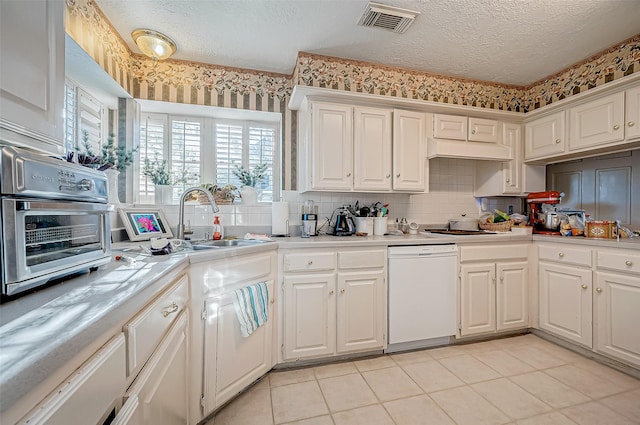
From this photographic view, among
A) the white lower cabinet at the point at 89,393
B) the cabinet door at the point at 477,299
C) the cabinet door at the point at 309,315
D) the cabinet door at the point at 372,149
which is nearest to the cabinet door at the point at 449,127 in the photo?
the cabinet door at the point at 372,149

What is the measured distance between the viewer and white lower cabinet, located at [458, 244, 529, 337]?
93.3 inches

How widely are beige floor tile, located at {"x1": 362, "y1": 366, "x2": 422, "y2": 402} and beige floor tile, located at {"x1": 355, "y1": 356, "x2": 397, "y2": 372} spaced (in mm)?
42

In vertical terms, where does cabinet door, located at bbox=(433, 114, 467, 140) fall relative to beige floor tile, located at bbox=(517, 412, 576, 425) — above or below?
above

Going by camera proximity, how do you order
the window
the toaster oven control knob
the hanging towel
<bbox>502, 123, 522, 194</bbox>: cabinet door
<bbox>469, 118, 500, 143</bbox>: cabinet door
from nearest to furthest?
Answer: the toaster oven control knob → the hanging towel → the window → <bbox>469, 118, 500, 143</bbox>: cabinet door → <bbox>502, 123, 522, 194</bbox>: cabinet door

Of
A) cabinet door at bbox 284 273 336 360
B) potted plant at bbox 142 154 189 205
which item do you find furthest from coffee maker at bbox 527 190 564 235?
potted plant at bbox 142 154 189 205

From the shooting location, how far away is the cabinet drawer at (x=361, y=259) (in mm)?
2074

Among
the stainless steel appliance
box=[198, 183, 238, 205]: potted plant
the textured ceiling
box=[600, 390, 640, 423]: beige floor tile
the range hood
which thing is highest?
the textured ceiling

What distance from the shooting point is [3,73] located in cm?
68

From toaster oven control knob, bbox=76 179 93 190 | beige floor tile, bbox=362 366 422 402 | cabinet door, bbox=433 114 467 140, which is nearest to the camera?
toaster oven control knob, bbox=76 179 93 190

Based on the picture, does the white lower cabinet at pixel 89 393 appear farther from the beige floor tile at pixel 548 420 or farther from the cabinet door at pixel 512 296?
the cabinet door at pixel 512 296

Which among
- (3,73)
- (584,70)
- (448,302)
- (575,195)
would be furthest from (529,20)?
(3,73)

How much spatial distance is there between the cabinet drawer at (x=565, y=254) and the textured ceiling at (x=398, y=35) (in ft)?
5.50

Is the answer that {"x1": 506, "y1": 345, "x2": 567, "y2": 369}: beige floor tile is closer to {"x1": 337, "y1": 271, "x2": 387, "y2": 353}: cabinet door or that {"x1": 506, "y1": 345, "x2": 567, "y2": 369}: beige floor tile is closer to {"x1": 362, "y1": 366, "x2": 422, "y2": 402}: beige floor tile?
{"x1": 362, "y1": 366, "x2": 422, "y2": 402}: beige floor tile

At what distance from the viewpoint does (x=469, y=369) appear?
202cm
